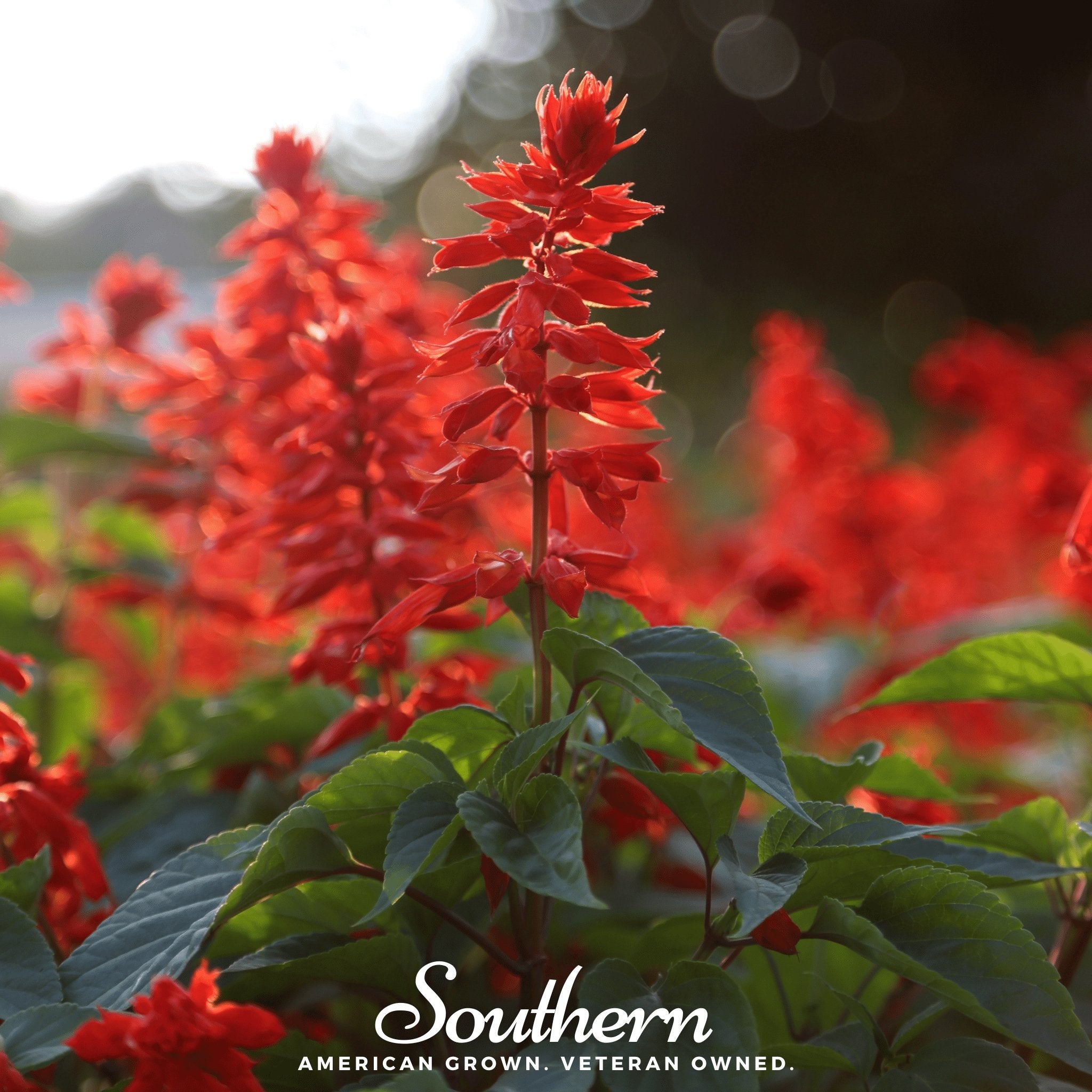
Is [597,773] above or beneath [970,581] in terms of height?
beneath

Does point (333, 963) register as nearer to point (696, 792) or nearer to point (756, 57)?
point (696, 792)

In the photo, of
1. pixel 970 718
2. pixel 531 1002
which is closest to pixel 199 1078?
pixel 531 1002

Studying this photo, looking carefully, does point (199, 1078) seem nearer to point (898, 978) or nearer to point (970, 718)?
point (898, 978)

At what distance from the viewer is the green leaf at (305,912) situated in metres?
0.95

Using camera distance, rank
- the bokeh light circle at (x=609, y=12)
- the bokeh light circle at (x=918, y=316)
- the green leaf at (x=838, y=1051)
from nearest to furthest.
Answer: the green leaf at (x=838, y=1051) < the bokeh light circle at (x=918, y=316) < the bokeh light circle at (x=609, y=12)

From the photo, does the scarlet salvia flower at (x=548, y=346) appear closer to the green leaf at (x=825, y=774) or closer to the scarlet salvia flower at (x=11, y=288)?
the green leaf at (x=825, y=774)

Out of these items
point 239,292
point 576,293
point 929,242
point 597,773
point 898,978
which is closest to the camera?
point 576,293

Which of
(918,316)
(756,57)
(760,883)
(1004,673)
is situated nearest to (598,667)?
(760,883)

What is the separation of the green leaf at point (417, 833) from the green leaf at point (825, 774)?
1.17ft

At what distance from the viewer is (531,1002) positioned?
921mm

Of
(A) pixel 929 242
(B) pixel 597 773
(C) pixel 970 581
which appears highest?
(A) pixel 929 242

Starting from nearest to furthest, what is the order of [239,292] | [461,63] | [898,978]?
[898,978]
[239,292]
[461,63]

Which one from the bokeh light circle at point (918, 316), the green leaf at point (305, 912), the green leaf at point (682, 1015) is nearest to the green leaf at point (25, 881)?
the green leaf at point (305, 912)

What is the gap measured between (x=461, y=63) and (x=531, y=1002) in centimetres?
857
